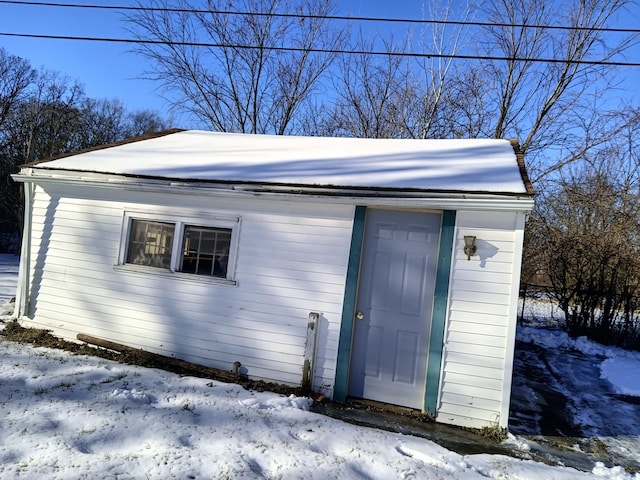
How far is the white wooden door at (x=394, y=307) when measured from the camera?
5.02 meters

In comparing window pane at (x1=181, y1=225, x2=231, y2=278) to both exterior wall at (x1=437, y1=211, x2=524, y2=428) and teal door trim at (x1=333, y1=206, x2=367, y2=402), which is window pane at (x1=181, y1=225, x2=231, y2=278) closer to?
teal door trim at (x1=333, y1=206, x2=367, y2=402)

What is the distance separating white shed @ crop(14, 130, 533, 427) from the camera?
4.77m

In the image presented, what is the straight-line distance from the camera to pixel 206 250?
588cm

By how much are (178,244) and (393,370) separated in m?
3.49

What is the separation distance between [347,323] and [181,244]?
107 inches

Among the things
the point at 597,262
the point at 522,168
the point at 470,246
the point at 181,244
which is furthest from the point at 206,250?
the point at 597,262

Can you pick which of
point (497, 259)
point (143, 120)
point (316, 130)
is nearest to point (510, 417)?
point (497, 259)

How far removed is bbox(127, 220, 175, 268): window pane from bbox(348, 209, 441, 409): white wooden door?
297cm

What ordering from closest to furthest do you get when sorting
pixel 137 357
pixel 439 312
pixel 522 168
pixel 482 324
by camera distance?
pixel 482 324 → pixel 439 312 → pixel 522 168 → pixel 137 357

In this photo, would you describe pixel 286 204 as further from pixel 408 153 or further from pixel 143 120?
pixel 143 120

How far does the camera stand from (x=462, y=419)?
470 cm

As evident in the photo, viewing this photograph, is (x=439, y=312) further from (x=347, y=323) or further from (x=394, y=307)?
(x=347, y=323)

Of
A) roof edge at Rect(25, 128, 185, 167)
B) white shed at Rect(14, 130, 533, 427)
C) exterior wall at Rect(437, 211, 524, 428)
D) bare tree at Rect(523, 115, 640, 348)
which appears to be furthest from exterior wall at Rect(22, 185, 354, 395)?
bare tree at Rect(523, 115, 640, 348)

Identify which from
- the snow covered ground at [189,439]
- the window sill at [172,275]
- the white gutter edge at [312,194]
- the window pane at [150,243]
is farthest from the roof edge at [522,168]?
the window pane at [150,243]
